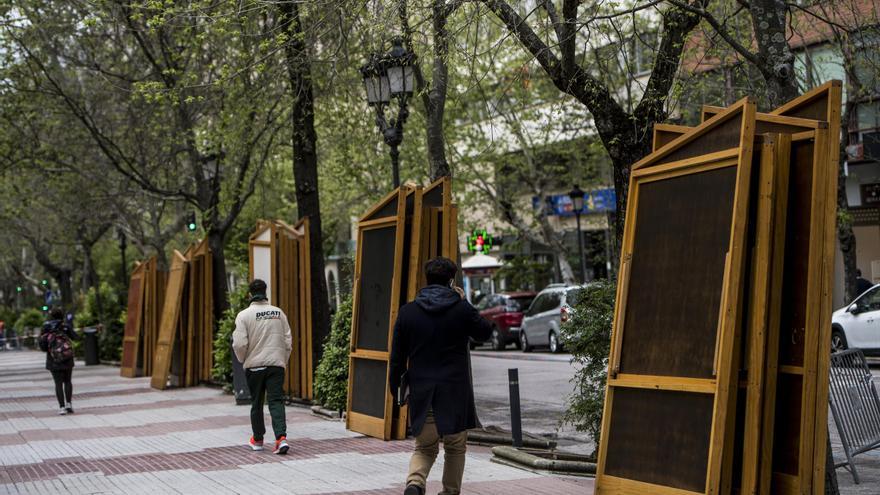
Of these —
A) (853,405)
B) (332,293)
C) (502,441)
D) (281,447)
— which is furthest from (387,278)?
(332,293)

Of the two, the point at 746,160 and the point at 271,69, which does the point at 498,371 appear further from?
the point at 746,160

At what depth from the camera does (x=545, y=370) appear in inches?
945

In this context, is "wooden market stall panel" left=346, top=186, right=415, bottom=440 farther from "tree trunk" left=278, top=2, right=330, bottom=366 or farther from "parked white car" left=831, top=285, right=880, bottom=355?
"parked white car" left=831, top=285, right=880, bottom=355

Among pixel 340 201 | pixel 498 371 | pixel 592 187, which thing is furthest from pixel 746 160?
pixel 340 201

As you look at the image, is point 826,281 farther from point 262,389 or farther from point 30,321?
point 30,321

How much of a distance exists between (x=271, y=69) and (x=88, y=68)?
277 inches

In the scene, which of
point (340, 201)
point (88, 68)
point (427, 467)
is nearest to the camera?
point (427, 467)

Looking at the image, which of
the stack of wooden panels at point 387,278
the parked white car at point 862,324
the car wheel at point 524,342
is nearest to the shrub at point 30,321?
the car wheel at point 524,342

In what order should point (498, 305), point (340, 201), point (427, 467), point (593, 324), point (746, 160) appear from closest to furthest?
point (746, 160) < point (427, 467) < point (593, 324) < point (498, 305) < point (340, 201)

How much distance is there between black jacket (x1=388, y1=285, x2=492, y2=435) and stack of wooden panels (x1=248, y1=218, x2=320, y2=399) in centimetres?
908

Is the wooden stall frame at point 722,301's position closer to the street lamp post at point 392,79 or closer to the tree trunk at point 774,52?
the tree trunk at point 774,52

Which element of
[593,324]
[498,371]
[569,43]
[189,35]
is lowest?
[498,371]

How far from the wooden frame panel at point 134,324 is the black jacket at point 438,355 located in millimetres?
19381

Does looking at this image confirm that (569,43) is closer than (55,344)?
Yes
